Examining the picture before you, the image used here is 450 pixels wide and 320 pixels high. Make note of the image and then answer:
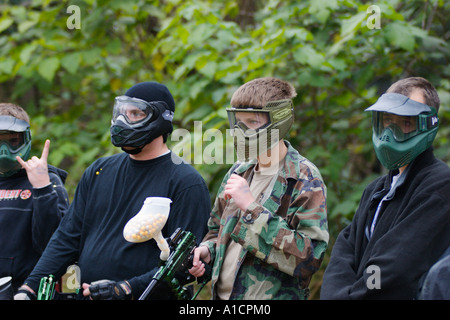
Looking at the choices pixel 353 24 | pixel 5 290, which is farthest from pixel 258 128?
pixel 353 24

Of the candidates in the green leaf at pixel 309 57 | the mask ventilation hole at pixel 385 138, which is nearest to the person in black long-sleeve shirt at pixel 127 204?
the mask ventilation hole at pixel 385 138

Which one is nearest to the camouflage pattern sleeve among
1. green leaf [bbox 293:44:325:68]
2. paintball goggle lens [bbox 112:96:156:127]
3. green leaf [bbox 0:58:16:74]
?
paintball goggle lens [bbox 112:96:156:127]

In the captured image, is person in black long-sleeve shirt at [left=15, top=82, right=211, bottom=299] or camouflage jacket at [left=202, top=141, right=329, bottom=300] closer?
camouflage jacket at [left=202, top=141, right=329, bottom=300]

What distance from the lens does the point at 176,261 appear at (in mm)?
2949

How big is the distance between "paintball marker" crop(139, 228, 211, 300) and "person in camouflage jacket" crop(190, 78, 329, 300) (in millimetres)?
69

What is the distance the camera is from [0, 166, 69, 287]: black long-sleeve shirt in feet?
11.8

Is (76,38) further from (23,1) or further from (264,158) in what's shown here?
(264,158)

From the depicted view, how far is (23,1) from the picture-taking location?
344 inches

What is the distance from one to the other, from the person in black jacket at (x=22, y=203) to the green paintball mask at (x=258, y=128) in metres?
1.52

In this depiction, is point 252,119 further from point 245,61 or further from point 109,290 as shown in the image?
point 245,61

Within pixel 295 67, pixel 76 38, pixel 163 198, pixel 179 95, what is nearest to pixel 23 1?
pixel 76 38

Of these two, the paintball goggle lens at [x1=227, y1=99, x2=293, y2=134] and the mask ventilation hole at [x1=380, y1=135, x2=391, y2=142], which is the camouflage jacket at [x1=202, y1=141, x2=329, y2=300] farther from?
the mask ventilation hole at [x1=380, y1=135, x2=391, y2=142]

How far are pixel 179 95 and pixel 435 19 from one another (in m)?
3.10

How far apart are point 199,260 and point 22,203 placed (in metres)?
1.53
